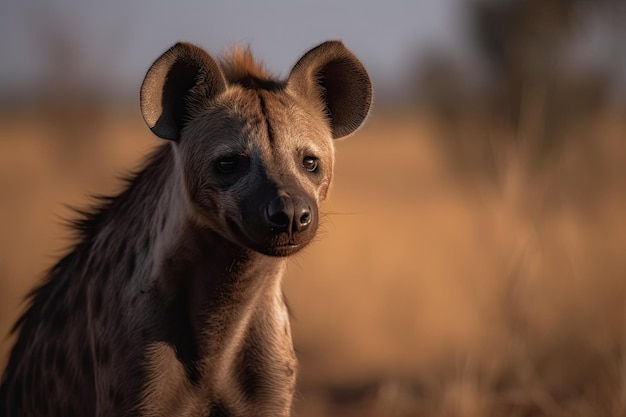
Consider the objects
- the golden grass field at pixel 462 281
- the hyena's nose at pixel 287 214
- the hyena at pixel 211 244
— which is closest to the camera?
the hyena's nose at pixel 287 214

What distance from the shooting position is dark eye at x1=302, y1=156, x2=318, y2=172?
10.2 feet

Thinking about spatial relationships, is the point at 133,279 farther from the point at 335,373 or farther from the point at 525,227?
the point at 335,373

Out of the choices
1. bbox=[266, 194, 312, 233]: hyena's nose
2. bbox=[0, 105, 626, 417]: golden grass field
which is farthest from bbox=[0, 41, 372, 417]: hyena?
bbox=[0, 105, 626, 417]: golden grass field

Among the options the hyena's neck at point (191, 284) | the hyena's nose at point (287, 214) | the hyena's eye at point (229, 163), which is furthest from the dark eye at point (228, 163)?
the hyena's nose at point (287, 214)

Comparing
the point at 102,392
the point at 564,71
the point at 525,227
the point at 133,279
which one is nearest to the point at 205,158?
the point at 133,279

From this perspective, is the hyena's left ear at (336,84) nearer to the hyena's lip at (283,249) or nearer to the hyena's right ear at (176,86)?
the hyena's right ear at (176,86)

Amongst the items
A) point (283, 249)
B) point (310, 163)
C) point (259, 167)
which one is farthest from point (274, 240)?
point (310, 163)

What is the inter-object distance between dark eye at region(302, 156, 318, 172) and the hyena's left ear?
0.28 m

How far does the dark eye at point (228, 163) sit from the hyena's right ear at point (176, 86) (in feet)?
0.69

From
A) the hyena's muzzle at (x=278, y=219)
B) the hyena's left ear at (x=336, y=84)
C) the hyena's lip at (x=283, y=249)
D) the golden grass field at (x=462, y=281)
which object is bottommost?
the golden grass field at (x=462, y=281)

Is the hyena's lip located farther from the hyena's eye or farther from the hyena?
the hyena's eye

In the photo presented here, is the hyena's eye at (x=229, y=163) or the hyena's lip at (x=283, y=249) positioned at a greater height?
the hyena's eye at (x=229, y=163)

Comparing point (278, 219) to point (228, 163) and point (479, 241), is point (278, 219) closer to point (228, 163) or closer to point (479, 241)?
point (228, 163)

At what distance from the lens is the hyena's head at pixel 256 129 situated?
290cm
